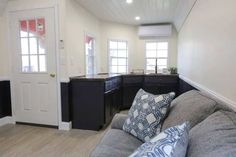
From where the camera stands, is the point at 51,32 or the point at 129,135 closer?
the point at 129,135

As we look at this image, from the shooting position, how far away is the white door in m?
3.14

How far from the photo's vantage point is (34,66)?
327cm

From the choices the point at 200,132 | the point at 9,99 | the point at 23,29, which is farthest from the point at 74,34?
the point at 200,132

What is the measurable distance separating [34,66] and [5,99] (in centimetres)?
88

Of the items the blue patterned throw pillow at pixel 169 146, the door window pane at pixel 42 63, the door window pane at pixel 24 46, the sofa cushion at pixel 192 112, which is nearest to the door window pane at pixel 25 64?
the door window pane at pixel 24 46

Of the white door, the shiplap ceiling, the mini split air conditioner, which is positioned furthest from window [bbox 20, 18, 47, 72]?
the mini split air conditioner

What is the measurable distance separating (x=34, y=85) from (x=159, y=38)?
3810mm

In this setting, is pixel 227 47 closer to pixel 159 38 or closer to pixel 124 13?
pixel 124 13

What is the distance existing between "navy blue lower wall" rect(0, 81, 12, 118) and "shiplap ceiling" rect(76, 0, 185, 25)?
84.2 inches

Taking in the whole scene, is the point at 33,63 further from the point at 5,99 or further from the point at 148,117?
the point at 148,117

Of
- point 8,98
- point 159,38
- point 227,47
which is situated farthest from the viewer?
point 159,38

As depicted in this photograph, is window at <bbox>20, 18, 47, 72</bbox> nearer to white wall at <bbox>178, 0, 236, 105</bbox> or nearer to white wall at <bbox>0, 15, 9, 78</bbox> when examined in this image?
white wall at <bbox>0, 15, 9, 78</bbox>

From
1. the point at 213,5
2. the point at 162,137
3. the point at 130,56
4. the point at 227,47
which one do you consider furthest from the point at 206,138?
the point at 130,56

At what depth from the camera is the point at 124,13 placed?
167 inches
